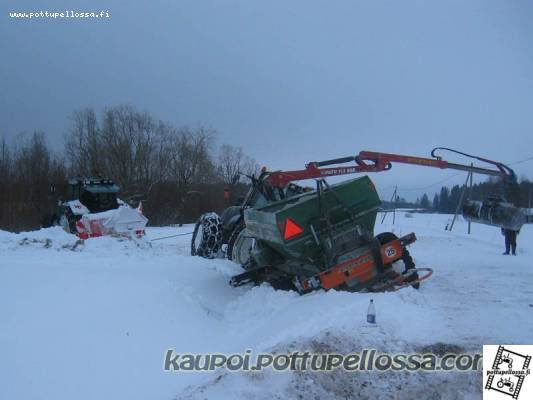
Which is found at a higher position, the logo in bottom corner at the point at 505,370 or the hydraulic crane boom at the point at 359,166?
the hydraulic crane boom at the point at 359,166

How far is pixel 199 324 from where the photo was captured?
652 cm

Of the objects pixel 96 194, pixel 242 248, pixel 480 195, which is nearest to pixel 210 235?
pixel 242 248

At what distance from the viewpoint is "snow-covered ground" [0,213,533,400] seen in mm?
4250

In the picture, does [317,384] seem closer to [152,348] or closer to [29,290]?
[152,348]

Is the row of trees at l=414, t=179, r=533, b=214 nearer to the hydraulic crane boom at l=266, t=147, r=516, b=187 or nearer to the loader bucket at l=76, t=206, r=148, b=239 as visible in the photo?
the hydraulic crane boom at l=266, t=147, r=516, b=187

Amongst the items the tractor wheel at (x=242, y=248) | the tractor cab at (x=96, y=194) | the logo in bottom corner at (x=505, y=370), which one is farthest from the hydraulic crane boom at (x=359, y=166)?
Answer: the tractor cab at (x=96, y=194)

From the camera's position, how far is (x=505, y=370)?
13.9 feet

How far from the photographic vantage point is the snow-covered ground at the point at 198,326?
167 inches

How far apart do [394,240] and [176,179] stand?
36770 mm

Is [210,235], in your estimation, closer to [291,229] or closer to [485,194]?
[291,229]

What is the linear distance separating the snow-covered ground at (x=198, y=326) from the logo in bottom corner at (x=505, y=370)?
0.37 ft

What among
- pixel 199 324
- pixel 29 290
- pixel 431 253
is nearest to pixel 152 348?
pixel 199 324

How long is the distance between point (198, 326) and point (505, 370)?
3.74 metres

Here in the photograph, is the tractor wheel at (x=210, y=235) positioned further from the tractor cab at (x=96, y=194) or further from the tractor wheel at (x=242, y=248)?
the tractor cab at (x=96, y=194)
